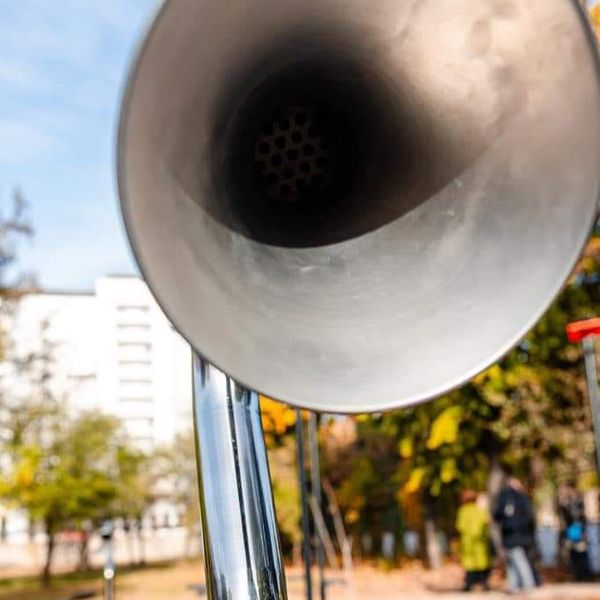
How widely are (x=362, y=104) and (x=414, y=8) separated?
0.34 meters

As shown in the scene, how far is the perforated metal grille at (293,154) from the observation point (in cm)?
198

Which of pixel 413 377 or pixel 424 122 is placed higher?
pixel 424 122

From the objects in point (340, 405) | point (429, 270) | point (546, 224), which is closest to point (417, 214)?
point (429, 270)

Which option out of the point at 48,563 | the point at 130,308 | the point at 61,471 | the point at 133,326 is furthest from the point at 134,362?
the point at 48,563

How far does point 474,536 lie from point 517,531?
1236mm

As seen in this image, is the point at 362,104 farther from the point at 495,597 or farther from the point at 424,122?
the point at 495,597

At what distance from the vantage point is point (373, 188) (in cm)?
200

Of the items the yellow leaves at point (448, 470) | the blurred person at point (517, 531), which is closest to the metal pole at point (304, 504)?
the blurred person at point (517, 531)

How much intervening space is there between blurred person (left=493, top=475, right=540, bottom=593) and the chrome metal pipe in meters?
8.64

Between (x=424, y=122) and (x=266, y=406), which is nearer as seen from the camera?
(x=424, y=122)

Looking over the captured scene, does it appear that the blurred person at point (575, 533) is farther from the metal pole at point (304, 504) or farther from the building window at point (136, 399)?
the building window at point (136, 399)

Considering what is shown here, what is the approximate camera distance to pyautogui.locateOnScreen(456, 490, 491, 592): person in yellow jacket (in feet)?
35.5

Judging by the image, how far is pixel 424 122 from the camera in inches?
74.6

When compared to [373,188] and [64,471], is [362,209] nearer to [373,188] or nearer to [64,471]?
[373,188]
